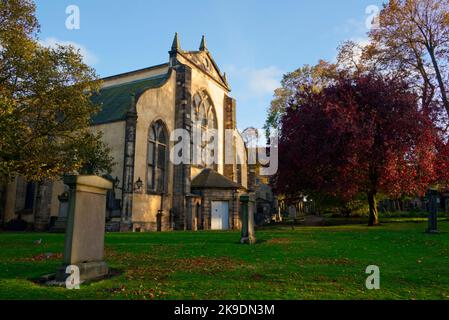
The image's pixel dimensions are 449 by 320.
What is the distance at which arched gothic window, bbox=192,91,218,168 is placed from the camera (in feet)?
110

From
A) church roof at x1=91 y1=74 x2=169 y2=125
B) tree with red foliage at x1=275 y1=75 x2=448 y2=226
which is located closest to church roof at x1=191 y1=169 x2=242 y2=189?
church roof at x1=91 y1=74 x2=169 y2=125

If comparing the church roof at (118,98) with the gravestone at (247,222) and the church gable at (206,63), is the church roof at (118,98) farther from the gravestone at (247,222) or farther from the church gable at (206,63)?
the gravestone at (247,222)

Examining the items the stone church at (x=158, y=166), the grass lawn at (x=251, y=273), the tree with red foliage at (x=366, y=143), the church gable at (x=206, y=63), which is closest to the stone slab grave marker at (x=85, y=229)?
the grass lawn at (x=251, y=273)

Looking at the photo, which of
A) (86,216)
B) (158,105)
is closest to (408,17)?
(158,105)

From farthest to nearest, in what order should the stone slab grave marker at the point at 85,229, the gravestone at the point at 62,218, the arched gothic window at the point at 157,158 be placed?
1. the arched gothic window at the point at 157,158
2. the gravestone at the point at 62,218
3. the stone slab grave marker at the point at 85,229

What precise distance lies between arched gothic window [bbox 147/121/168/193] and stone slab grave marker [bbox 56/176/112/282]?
19.8 m

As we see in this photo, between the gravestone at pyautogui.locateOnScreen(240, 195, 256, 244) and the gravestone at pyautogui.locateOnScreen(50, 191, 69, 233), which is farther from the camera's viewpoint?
the gravestone at pyautogui.locateOnScreen(50, 191, 69, 233)

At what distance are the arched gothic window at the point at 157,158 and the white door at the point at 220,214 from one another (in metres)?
4.78

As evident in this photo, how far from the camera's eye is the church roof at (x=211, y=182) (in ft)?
98.9

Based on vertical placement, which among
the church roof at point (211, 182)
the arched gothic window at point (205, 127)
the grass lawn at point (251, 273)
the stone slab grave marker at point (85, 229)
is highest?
the arched gothic window at point (205, 127)

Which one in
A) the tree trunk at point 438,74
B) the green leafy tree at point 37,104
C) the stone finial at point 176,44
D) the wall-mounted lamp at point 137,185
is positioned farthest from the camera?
the stone finial at point 176,44

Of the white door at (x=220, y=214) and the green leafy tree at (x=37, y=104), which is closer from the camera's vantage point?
the green leafy tree at (x=37, y=104)

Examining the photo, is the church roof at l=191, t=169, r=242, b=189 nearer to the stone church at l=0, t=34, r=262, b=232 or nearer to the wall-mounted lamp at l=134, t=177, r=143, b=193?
the stone church at l=0, t=34, r=262, b=232
